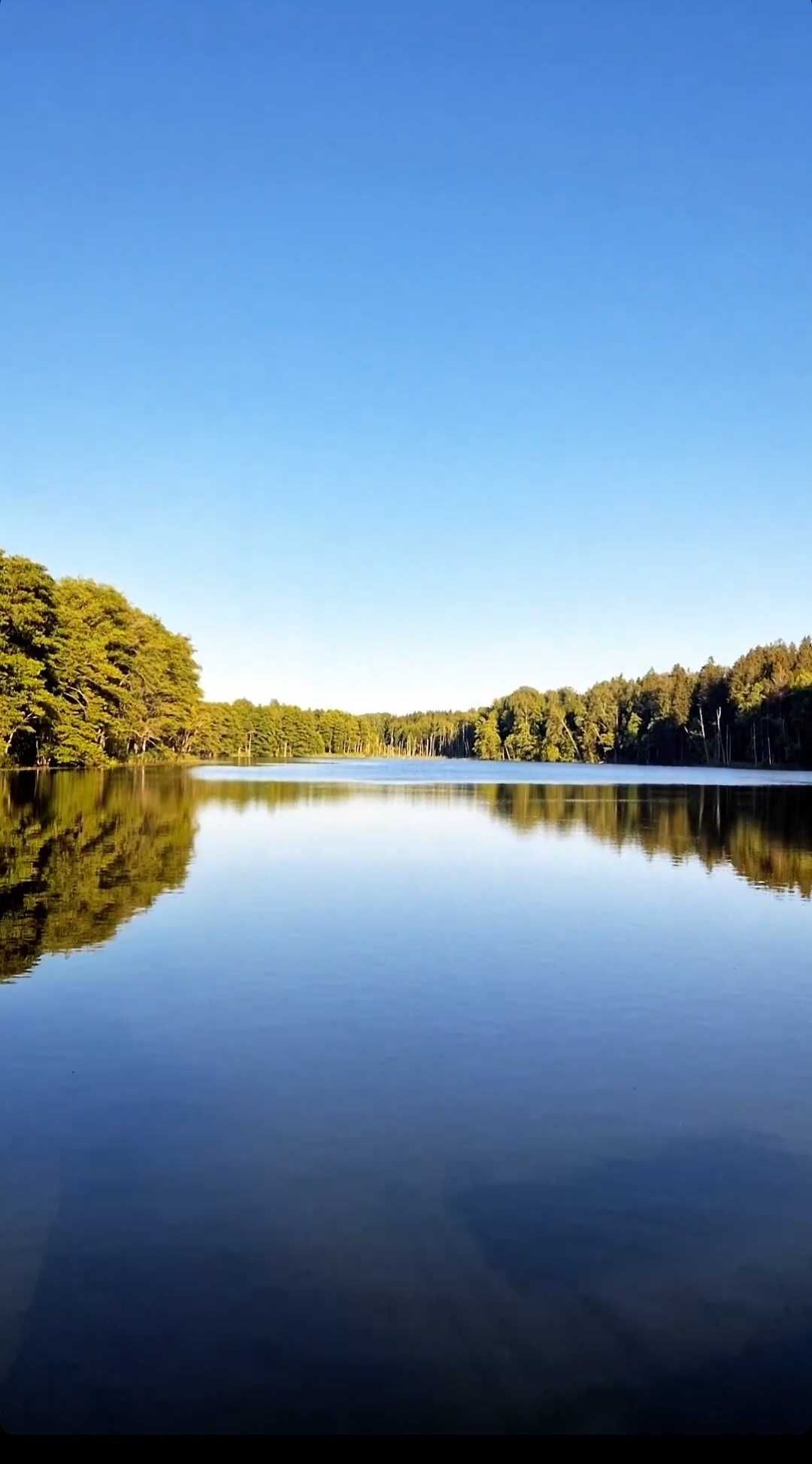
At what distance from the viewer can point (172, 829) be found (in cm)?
2709

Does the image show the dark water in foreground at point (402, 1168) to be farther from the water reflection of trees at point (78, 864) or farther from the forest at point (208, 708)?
the forest at point (208, 708)

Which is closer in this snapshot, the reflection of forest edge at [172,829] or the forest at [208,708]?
the reflection of forest edge at [172,829]

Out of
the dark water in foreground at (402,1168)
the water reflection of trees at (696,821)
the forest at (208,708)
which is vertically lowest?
the dark water in foreground at (402,1168)

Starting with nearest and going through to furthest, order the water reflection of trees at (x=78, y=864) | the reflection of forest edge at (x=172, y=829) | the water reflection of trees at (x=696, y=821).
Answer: the water reflection of trees at (x=78, y=864) < the reflection of forest edge at (x=172, y=829) < the water reflection of trees at (x=696, y=821)

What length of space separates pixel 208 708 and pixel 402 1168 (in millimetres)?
127334

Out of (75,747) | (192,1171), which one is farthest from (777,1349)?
(75,747)

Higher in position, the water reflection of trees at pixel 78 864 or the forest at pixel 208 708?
the forest at pixel 208 708

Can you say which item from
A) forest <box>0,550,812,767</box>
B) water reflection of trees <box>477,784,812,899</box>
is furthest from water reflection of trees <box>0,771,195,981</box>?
forest <box>0,550,812,767</box>

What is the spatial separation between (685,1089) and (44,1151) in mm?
4379

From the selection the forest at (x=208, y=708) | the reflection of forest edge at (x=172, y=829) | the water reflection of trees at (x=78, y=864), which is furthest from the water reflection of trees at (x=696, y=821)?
the forest at (x=208, y=708)

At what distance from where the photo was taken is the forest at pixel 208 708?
55.6 meters

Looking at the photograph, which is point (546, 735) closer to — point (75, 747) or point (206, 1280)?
point (75, 747)

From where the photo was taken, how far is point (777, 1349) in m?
4.39

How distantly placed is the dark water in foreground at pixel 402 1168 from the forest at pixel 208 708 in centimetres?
4293
